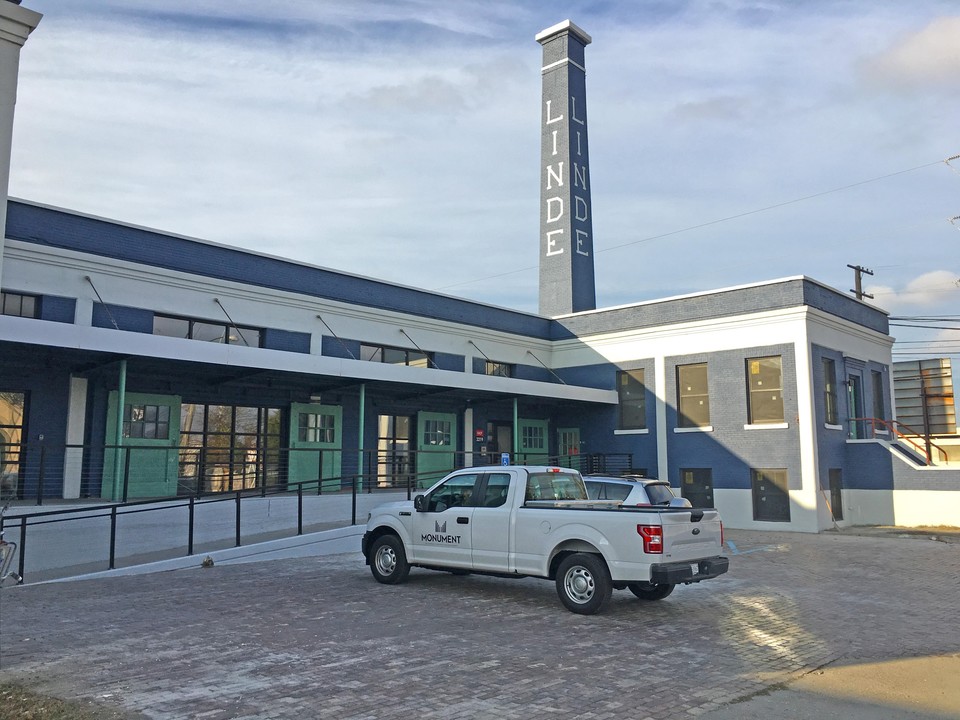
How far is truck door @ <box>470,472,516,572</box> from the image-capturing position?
10836 millimetres

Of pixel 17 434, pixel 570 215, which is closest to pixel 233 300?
pixel 17 434

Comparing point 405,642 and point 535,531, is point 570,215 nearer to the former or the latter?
point 535,531

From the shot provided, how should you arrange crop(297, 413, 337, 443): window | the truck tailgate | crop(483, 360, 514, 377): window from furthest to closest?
crop(483, 360, 514, 377): window, crop(297, 413, 337, 443): window, the truck tailgate

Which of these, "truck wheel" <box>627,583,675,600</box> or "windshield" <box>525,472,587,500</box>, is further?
"windshield" <box>525,472,587,500</box>

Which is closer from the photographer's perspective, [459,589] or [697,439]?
[459,589]

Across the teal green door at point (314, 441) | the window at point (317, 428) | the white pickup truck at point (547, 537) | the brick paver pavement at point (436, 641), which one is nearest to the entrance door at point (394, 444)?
the teal green door at point (314, 441)

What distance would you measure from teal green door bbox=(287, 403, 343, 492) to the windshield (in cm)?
995

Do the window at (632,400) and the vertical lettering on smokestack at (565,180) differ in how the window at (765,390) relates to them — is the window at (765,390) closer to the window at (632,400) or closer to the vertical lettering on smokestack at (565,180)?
the window at (632,400)

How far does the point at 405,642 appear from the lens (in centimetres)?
840

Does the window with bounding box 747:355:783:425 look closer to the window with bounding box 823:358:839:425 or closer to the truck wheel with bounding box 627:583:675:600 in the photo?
the window with bounding box 823:358:839:425

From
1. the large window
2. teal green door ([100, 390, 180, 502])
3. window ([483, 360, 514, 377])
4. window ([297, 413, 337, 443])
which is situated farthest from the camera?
window ([483, 360, 514, 377])

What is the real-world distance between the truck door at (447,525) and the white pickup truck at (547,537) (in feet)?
0.05

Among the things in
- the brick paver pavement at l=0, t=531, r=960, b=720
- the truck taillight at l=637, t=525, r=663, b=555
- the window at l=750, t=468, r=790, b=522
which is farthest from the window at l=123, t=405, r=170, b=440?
the window at l=750, t=468, r=790, b=522

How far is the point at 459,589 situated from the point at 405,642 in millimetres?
3531
